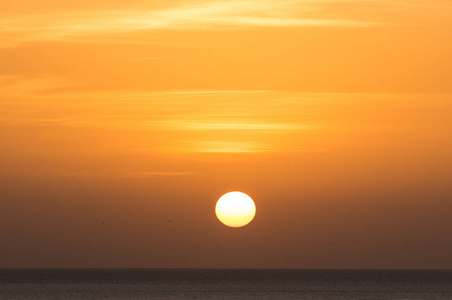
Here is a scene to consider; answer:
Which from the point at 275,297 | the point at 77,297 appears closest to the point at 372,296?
the point at 275,297

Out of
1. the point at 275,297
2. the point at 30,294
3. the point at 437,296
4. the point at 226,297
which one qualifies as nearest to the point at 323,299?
the point at 275,297

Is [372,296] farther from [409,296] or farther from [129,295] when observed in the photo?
[129,295]

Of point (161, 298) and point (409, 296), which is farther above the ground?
point (409, 296)

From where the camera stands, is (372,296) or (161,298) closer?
(161,298)

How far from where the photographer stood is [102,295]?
306 ft

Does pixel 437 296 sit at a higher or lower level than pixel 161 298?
higher

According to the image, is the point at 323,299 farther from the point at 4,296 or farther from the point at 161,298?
the point at 4,296

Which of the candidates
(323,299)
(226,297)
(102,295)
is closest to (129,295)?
(102,295)

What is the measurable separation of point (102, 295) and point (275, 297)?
1993 cm

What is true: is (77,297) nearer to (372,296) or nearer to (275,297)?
(275,297)

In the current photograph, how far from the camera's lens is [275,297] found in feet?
293

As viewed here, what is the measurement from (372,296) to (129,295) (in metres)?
27.5

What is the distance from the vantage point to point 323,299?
293ft

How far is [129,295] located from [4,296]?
13829 millimetres
